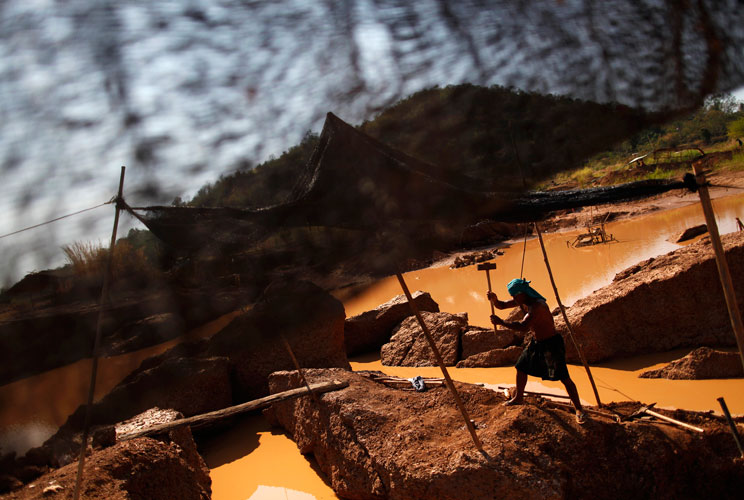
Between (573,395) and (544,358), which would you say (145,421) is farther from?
(573,395)

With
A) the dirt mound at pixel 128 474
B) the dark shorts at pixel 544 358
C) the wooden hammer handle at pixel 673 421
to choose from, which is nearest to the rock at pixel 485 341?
the dark shorts at pixel 544 358

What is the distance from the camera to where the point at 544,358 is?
398cm

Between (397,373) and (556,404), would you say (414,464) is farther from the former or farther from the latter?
(397,373)

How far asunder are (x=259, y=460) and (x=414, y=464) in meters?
2.67

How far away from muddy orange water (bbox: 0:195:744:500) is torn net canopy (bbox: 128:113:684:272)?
1.32 m

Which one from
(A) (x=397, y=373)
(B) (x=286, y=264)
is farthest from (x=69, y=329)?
(A) (x=397, y=373)

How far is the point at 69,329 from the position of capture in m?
2.36

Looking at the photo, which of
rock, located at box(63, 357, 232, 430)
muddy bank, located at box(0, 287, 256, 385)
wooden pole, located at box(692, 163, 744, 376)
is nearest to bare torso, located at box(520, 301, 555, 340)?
wooden pole, located at box(692, 163, 744, 376)

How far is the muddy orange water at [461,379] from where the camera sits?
2.83 metres

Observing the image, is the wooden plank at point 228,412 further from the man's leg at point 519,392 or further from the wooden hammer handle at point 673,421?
the wooden hammer handle at point 673,421

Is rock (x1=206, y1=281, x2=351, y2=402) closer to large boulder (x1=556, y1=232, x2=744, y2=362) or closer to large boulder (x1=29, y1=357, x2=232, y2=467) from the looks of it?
large boulder (x1=29, y1=357, x2=232, y2=467)

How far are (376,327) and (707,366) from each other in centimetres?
583

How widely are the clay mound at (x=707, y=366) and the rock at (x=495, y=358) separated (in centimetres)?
191

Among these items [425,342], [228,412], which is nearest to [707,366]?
[425,342]
